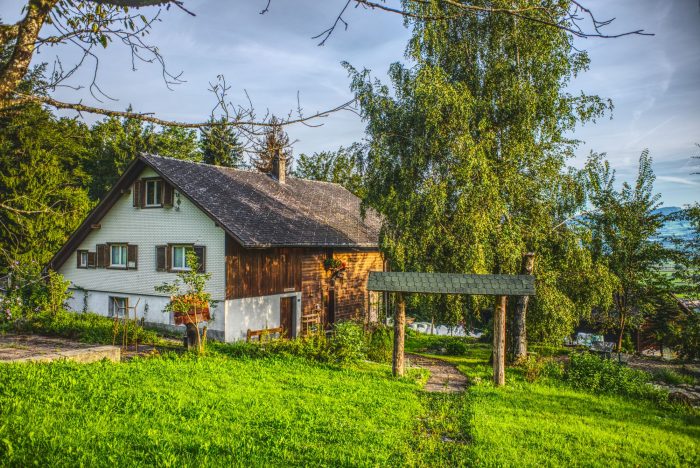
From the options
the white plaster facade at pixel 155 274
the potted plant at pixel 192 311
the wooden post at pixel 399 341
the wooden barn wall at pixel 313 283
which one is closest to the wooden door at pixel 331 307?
the wooden barn wall at pixel 313 283

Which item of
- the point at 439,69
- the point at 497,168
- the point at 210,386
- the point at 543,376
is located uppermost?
the point at 439,69

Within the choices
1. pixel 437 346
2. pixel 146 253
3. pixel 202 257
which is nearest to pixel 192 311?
pixel 202 257

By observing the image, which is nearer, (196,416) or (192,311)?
(196,416)

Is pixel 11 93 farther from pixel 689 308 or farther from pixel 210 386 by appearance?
pixel 689 308

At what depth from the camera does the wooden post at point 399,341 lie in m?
13.0

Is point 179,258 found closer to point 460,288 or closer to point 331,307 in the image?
point 331,307

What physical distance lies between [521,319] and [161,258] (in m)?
14.8

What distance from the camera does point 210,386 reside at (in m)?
9.90

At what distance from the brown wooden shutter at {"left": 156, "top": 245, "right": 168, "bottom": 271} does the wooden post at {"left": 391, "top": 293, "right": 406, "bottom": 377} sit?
11579mm

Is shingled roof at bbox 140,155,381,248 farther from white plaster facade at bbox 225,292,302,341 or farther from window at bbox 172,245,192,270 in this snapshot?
white plaster facade at bbox 225,292,302,341

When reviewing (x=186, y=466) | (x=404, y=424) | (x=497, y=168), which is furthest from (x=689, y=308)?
(x=186, y=466)

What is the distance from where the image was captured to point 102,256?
22.4m

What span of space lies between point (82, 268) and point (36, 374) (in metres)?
15.6

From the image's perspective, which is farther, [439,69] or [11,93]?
[439,69]
